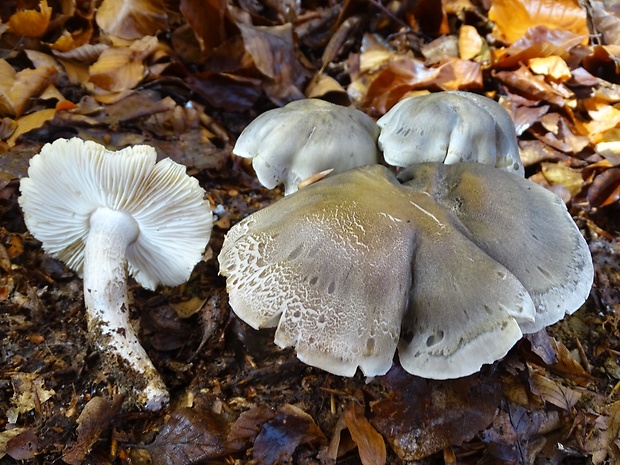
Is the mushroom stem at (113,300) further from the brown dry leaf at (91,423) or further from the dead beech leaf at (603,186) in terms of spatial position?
the dead beech leaf at (603,186)

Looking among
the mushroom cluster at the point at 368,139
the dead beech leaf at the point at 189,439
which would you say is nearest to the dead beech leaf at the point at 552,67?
the mushroom cluster at the point at 368,139

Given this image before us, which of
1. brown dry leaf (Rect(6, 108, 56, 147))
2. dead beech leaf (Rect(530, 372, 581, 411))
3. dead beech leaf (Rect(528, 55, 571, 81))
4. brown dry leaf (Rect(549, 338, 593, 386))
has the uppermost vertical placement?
brown dry leaf (Rect(6, 108, 56, 147))

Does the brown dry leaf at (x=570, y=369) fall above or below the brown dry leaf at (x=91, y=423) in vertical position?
below

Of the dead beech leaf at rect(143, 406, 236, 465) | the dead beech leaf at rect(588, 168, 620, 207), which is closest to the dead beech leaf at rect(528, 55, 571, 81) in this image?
the dead beech leaf at rect(588, 168, 620, 207)

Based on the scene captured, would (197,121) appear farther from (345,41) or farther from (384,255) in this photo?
(384,255)

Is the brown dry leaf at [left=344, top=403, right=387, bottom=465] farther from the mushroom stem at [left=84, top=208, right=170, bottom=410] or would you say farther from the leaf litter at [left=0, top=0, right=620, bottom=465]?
the mushroom stem at [left=84, top=208, right=170, bottom=410]

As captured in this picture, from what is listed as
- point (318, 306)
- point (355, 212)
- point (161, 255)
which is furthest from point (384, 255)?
point (161, 255)

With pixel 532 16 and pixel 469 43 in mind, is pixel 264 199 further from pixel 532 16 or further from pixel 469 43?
pixel 532 16
